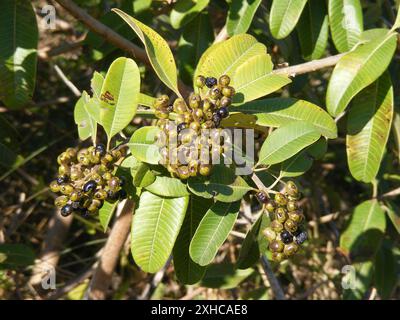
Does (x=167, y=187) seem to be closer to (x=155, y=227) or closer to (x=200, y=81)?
(x=155, y=227)

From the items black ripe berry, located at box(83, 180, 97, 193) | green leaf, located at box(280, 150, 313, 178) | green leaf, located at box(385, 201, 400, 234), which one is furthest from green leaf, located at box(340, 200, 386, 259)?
black ripe berry, located at box(83, 180, 97, 193)

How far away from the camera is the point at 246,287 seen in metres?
2.61

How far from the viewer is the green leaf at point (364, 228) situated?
81.4 inches

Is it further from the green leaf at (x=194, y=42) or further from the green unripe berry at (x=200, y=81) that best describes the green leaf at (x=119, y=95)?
the green leaf at (x=194, y=42)

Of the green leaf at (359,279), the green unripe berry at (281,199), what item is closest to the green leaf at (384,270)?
the green leaf at (359,279)

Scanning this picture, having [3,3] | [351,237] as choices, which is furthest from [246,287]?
[3,3]

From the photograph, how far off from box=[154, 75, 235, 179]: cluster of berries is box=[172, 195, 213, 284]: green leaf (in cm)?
27

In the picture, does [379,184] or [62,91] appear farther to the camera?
[62,91]

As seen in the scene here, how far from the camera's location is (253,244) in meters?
1.44

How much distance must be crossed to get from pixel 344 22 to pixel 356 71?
0.32m

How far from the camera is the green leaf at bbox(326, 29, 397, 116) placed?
1.49m

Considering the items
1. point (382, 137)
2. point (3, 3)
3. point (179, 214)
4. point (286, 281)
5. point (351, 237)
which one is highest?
point (3, 3)

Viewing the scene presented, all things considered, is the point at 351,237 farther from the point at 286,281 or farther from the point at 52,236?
the point at 52,236
